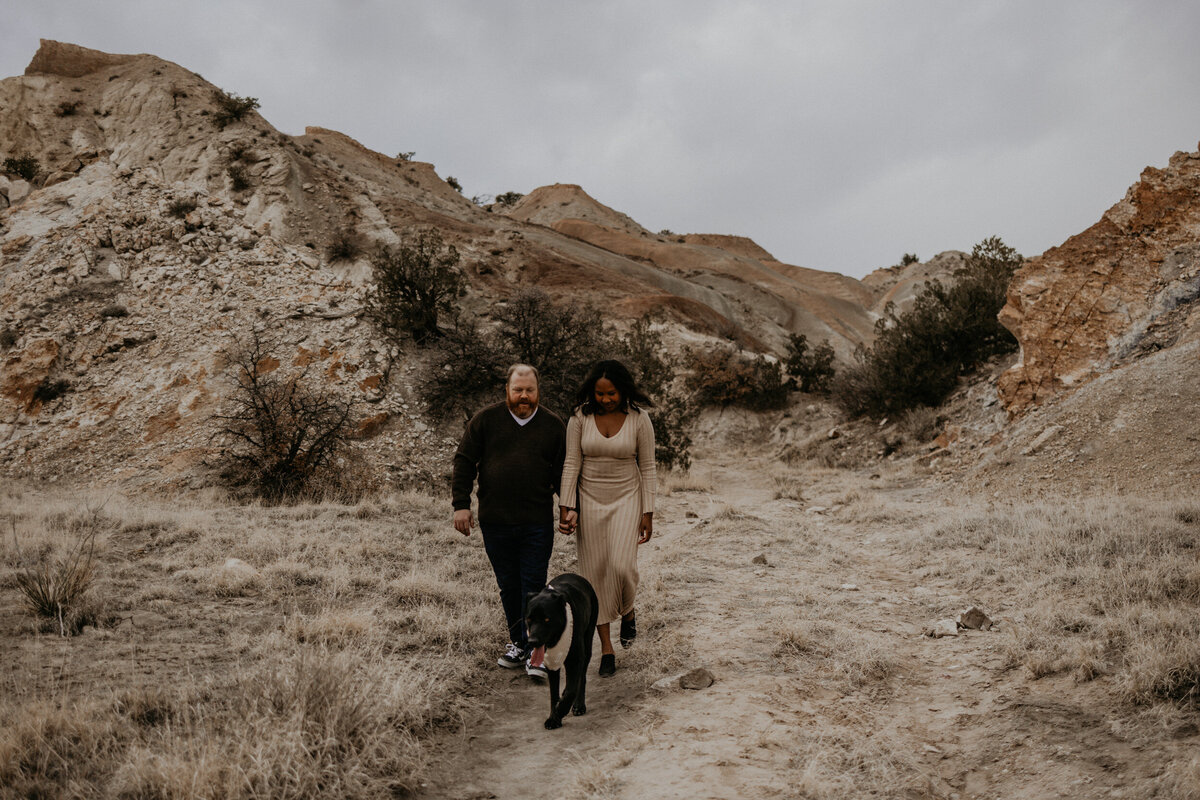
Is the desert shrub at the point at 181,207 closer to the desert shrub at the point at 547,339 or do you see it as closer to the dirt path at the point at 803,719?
the desert shrub at the point at 547,339

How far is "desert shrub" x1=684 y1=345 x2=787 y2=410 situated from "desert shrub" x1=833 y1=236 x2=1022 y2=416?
3.51 meters

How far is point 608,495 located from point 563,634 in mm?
966

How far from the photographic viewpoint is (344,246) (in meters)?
21.2

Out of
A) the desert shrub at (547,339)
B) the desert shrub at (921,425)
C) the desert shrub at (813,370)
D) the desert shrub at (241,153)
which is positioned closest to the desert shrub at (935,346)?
the desert shrub at (921,425)

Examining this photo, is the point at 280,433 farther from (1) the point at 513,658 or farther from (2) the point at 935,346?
(2) the point at 935,346

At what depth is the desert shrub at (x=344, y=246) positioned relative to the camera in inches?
830

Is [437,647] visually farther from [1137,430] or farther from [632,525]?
[1137,430]

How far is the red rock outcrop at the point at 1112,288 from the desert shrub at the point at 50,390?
58.7 feet

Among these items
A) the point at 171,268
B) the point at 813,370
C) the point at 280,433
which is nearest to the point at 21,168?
the point at 171,268

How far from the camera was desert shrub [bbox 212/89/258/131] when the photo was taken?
26.0 m

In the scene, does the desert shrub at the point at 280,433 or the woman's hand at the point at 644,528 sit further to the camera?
the desert shrub at the point at 280,433

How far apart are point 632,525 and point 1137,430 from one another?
845cm

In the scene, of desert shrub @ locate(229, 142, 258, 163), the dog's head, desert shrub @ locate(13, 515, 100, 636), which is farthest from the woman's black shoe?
A: desert shrub @ locate(229, 142, 258, 163)

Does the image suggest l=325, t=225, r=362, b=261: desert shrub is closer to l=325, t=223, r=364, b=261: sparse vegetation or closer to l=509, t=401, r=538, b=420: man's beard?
l=325, t=223, r=364, b=261: sparse vegetation
